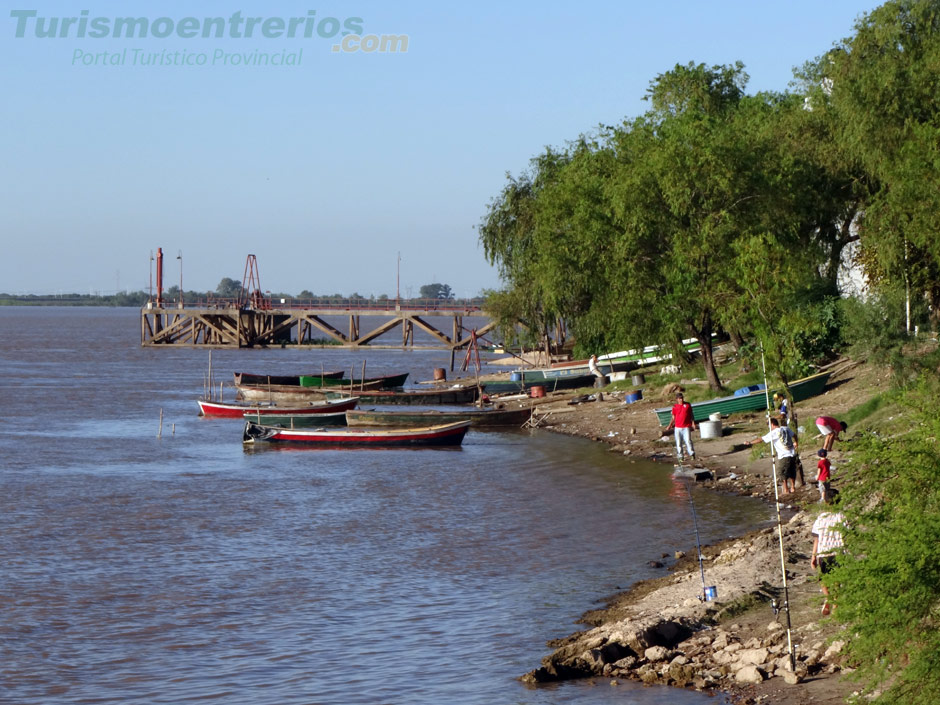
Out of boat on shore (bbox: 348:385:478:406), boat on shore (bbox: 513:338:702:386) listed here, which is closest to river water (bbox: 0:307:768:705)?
boat on shore (bbox: 348:385:478:406)

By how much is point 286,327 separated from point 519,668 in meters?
88.9

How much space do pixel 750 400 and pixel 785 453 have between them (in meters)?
10.4

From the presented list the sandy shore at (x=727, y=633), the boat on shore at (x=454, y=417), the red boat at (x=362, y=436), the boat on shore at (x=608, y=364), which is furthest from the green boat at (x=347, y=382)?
the sandy shore at (x=727, y=633)

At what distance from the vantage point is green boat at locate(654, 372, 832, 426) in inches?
1282

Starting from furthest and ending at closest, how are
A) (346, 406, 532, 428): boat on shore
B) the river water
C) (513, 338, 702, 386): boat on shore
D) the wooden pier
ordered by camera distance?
the wooden pier → (513, 338, 702, 386): boat on shore → (346, 406, 532, 428): boat on shore → the river water

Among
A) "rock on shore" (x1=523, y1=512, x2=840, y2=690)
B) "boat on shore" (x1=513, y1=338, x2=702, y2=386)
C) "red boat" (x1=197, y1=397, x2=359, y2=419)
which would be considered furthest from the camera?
"boat on shore" (x1=513, y1=338, x2=702, y2=386)

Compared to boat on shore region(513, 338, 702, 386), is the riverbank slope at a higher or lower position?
lower

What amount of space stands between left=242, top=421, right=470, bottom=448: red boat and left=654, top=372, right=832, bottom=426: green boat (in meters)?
8.47

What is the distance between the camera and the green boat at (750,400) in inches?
1282

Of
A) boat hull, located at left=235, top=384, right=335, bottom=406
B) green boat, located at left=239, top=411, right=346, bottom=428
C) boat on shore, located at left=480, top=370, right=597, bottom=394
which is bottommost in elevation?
green boat, located at left=239, top=411, right=346, bottom=428

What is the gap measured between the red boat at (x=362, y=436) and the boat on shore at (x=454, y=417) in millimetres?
1564

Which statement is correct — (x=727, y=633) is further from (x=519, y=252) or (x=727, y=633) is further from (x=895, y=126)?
(x=519, y=252)

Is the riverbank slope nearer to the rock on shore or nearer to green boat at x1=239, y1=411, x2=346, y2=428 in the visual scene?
the rock on shore

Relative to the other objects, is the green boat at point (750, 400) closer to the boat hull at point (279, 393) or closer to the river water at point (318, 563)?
the river water at point (318, 563)
